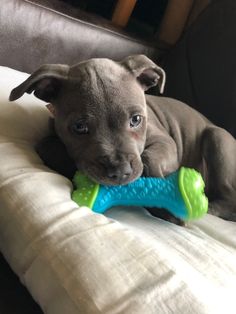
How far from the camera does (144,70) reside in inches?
69.3

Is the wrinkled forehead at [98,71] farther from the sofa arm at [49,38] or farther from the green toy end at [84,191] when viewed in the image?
the sofa arm at [49,38]

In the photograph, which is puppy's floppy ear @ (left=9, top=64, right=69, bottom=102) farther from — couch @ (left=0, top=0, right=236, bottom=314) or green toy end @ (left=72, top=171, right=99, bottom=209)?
green toy end @ (left=72, top=171, right=99, bottom=209)

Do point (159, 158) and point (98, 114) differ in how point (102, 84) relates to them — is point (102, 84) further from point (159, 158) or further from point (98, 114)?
point (159, 158)

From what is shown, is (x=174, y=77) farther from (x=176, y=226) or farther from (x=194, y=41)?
(x=176, y=226)

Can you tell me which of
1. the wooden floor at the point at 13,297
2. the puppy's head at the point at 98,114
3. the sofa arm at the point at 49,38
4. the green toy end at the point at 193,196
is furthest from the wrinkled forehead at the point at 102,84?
the sofa arm at the point at 49,38

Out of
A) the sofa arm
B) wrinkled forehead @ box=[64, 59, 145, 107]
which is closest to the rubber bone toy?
wrinkled forehead @ box=[64, 59, 145, 107]

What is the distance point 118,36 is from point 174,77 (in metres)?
0.35

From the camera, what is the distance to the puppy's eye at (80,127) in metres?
1.57

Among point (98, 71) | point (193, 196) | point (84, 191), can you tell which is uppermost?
point (98, 71)

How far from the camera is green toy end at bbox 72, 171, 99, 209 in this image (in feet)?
4.65

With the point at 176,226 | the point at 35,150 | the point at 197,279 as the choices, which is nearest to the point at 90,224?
the point at 197,279

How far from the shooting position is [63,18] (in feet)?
7.72

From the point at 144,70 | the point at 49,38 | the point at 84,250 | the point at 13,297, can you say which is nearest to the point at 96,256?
the point at 84,250

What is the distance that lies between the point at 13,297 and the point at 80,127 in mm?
586
